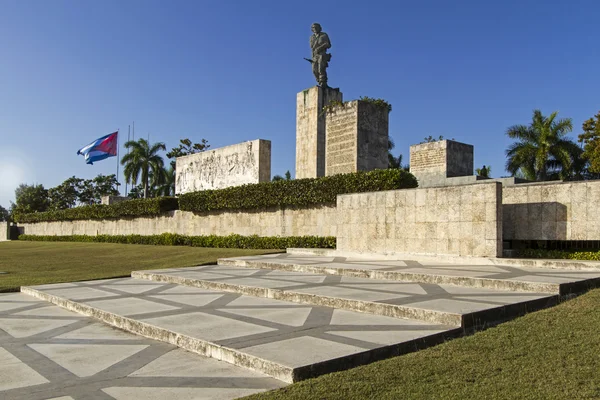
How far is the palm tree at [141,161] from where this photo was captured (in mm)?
42812

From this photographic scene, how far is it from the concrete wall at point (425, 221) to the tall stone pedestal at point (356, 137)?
392 cm

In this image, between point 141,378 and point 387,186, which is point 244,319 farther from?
point 387,186

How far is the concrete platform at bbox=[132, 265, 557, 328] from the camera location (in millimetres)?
5023

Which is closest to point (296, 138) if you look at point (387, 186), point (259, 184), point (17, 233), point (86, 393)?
point (259, 184)

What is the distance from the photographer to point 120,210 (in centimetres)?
2753

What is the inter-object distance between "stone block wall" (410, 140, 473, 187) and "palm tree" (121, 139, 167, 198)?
30.0m

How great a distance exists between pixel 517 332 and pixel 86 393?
3612mm

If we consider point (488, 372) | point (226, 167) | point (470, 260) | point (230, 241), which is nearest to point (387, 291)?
point (488, 372)

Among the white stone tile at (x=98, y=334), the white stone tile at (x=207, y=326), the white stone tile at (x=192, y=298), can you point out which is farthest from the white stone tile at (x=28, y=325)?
the white stone tile at (x=192, y=298)

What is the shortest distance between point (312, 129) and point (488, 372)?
55.2 feet

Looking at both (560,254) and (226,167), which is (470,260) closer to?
(560,254)

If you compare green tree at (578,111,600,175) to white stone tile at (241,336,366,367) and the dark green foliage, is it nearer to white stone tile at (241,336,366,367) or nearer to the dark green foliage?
the dark green foliage

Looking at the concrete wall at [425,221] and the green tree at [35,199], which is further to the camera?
the green tree at [35,199]

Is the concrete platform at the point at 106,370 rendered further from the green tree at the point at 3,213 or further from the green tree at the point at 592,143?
the green tree at the point at 3,213
